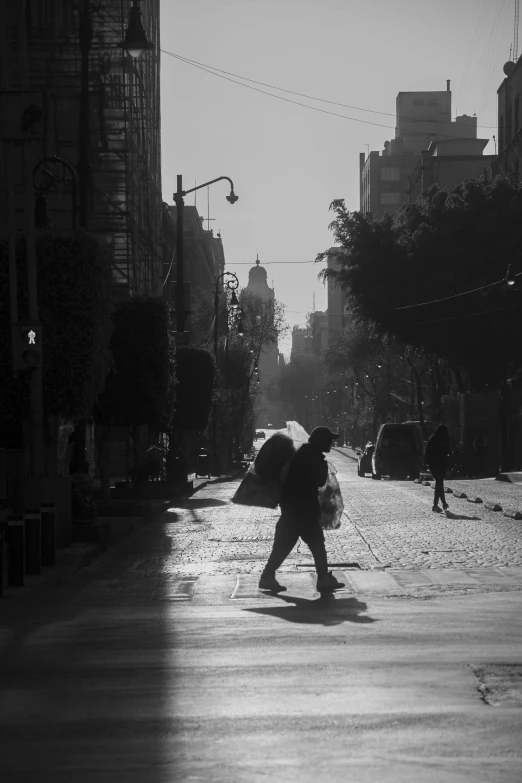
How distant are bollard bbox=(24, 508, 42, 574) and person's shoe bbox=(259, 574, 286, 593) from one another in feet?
9.40

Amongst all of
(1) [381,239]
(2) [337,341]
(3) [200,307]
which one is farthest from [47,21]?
(2) [337,341]

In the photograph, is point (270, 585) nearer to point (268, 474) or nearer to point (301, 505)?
point (301, 505)

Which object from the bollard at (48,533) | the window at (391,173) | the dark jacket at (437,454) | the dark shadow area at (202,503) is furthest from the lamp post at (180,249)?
the window at (391,173)

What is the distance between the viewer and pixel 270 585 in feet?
44.6

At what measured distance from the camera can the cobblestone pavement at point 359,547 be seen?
1520 cm

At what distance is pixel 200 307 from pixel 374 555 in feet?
245

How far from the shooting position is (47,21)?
40.9m

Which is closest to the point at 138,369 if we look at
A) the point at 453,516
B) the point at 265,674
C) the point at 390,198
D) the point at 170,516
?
the point at 170,516

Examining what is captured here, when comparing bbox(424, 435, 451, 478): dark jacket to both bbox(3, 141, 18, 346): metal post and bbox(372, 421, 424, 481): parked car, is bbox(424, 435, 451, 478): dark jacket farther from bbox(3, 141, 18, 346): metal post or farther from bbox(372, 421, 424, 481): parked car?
bbox(372, 421, 424, 481): parked car

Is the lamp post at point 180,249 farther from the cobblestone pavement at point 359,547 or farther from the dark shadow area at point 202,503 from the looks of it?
the cobblestone pavement at point 359,547

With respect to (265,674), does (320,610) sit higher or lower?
lower

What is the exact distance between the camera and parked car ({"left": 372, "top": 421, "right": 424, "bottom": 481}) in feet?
184

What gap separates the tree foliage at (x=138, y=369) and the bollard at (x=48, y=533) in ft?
38.6

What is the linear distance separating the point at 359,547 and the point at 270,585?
544cm
